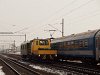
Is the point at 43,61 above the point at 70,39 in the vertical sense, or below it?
below

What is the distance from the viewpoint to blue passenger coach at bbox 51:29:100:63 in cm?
2403

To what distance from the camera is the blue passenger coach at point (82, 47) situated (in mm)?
24031

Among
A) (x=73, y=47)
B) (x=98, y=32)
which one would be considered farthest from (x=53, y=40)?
(x=98, y=32)

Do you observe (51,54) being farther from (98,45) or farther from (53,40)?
(98,45)

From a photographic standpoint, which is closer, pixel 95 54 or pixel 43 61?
pixel 95 54

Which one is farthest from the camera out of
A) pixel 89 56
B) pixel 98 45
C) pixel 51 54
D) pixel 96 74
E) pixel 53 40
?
pixel 53 40

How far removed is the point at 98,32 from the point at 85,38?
2.94 meters

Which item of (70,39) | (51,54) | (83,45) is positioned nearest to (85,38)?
(83,45)

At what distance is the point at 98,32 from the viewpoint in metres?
24.1

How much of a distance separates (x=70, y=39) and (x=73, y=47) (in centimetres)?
197

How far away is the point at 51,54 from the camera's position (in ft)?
113

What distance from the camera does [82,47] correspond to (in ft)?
89.7

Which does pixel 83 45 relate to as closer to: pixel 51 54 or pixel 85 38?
pixel 85 38

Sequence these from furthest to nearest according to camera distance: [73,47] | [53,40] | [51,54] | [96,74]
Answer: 1. [53,40]
2. [51,54]
3. [73,47]
4. [96,74]
